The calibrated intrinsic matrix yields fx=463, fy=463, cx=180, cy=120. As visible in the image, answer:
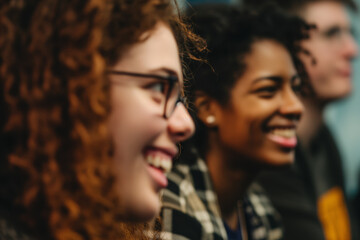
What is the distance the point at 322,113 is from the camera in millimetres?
2672

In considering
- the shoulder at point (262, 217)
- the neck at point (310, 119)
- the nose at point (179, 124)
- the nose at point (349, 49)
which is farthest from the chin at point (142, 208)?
the nose at point (349, 49)

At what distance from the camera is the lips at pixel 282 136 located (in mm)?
1702

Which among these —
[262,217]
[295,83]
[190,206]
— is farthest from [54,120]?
[262,217]

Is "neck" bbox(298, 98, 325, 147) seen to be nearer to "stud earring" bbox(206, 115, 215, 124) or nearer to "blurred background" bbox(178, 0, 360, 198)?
"stud earring" bbox(206, 115, 215, 124)

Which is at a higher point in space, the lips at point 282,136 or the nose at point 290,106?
the nose at point 290,106

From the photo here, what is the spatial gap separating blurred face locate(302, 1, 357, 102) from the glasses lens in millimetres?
1704

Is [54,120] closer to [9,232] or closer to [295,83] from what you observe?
[9,232]

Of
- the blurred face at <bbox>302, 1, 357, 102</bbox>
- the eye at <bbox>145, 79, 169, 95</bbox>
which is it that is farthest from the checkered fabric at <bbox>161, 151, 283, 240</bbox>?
the blurred face at <bbox>302, 1, 357, 102</bbox>

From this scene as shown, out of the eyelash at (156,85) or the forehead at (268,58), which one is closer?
the eyelash at (156,85)

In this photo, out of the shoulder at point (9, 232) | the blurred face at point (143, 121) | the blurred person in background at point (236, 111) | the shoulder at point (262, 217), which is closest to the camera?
the shoulder at point (9, 232)

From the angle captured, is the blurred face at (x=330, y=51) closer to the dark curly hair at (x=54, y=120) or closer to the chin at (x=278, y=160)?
the chin at (x=278, y=160)

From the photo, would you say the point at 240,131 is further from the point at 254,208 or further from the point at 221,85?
the point at 254,208

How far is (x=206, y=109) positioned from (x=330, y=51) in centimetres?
120

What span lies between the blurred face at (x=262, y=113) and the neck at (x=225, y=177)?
40 mm
